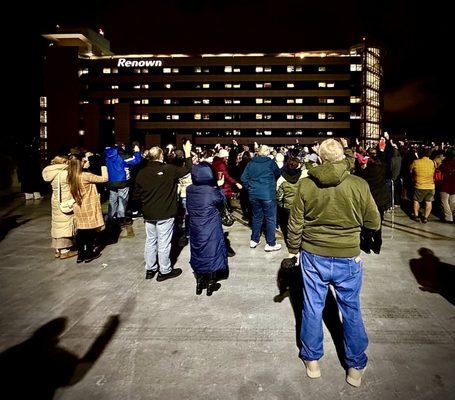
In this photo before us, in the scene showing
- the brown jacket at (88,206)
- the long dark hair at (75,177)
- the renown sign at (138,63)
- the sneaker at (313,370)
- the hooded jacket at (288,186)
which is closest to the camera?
the sneaker at (313,370)

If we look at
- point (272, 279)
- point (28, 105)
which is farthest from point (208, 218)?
point (28, 105)

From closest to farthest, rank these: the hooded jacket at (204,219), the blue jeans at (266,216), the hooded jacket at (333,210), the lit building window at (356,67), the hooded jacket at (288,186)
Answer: the hooded jacket at (333,210)
the hooded jacket at (204,219)
the blue jeans at (266,216)
the hooded jacket at (288,186)
the lit building window at (356,67)

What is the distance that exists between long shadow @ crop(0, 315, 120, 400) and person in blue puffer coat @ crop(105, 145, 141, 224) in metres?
5.14

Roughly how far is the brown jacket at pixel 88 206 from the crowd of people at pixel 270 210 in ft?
0.06

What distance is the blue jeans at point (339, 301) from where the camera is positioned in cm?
285

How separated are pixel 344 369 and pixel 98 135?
262ft

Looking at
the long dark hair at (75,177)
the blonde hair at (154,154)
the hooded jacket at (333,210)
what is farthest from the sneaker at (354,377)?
the long dark hair at (75,177)

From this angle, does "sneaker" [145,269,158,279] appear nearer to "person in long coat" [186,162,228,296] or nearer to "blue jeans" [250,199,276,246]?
"person in long coat" [186,162,228,296]

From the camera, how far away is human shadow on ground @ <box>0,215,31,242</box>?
8.80m

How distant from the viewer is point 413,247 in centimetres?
691

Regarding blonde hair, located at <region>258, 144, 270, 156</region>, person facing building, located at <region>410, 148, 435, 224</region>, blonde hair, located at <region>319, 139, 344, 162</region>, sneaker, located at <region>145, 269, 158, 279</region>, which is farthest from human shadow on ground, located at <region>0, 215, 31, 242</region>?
person facing building, located at <region>410, 148, 435, 224</region>

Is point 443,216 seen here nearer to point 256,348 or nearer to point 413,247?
Answer: point 413,247

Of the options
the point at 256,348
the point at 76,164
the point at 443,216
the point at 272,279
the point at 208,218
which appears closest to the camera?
the point at 256,348

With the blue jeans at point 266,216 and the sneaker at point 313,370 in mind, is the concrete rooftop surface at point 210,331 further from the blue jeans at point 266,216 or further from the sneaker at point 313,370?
the blue jeans at point 266,216
